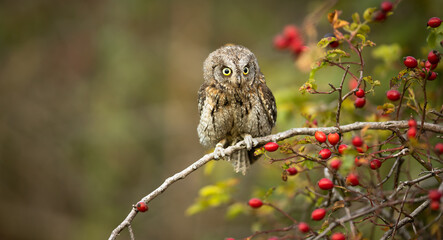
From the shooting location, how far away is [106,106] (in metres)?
7.02

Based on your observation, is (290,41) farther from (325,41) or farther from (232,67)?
(325,41)

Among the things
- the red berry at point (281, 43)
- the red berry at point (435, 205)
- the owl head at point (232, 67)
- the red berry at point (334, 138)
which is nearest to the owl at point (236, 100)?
the owl head at point (232, 67)

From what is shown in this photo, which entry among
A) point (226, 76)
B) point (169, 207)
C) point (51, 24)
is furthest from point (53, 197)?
point (226, 76)

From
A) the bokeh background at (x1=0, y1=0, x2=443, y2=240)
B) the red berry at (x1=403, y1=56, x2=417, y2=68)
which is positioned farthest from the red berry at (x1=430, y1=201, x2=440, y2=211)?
the bokeh background at (x1=0, y1=0, x2=443, y2=240)

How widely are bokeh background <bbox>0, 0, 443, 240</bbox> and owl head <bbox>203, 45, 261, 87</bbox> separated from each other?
3.69 meters

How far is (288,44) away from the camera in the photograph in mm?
3184

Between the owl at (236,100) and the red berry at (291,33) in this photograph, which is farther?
the red berry at (291,33)

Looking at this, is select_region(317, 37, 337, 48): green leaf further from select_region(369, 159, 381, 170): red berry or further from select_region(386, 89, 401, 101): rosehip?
select_region(369, 159, 381, 170): red berry

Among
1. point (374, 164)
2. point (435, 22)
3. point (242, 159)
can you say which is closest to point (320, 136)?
point (374, 164)

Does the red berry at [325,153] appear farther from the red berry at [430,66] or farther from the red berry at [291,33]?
the red berry at [291,33]

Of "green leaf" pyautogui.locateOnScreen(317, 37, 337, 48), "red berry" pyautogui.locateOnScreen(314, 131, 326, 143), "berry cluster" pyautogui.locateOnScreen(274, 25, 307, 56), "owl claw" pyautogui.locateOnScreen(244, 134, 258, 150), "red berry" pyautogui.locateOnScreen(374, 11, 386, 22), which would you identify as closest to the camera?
"red berry" pyautogui.locateOnScreen(314, 131, 326, 143)

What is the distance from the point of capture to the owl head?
259 centimetres

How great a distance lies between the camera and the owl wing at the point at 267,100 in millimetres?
2777

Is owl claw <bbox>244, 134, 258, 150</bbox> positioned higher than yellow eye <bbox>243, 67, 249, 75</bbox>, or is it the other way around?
yellow eye <bbox>243, 67, 249, 75</bbox>
